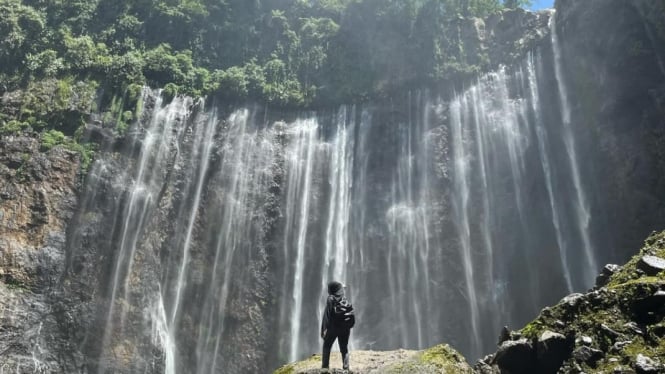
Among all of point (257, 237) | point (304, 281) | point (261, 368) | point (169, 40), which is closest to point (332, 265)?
point (304, 281)

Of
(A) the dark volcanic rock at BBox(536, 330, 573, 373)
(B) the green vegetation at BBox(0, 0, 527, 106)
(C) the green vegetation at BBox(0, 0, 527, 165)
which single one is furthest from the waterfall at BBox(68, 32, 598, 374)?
(A) the dark volcanic rock at BBox(536, 330, 573, 373)

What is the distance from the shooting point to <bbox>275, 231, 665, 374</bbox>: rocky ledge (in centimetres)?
596

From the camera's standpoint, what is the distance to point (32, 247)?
21.6 metres

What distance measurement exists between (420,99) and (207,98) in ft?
35.8

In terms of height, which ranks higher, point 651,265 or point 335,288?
point 651,265

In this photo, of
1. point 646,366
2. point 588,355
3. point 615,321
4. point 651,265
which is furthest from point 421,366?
point 651,265

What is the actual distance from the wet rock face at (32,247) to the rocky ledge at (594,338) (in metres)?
16.4

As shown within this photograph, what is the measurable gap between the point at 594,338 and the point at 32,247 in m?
21.2

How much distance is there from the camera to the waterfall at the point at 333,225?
2188 centimetres

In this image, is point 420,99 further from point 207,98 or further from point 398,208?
point 207,98

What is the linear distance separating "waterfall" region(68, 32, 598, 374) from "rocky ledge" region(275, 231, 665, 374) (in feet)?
48.7

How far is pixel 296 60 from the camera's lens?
30641mm

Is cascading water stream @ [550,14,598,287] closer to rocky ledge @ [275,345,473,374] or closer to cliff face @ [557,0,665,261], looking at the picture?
cliff face @ [557,0,665,261]

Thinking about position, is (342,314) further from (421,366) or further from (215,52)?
(215,52)
